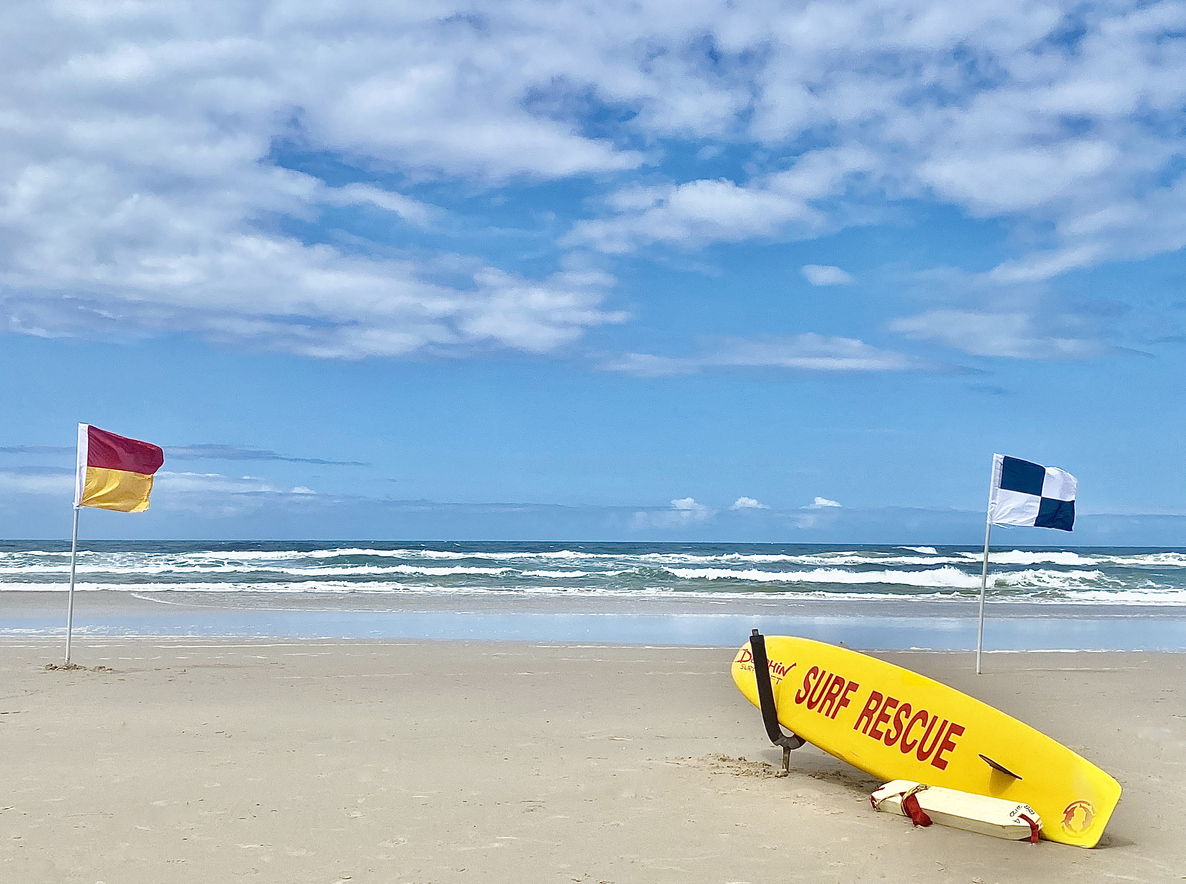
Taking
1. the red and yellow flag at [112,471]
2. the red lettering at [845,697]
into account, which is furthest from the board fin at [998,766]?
the red and yellow flag at [112,471]

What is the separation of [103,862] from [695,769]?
3547 millimetres

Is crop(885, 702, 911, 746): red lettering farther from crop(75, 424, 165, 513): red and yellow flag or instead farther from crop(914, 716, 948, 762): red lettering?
crop(75, 424, 165, 513): red and yellow flag

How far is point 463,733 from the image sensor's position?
298 inches

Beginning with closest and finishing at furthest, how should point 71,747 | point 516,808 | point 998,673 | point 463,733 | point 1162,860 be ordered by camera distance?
point 1162,860
point 516,808
point 71,747
point 463,733
point 998,673

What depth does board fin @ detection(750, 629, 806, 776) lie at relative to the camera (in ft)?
20.1

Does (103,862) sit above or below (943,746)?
below

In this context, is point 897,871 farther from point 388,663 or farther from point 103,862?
point 388,663

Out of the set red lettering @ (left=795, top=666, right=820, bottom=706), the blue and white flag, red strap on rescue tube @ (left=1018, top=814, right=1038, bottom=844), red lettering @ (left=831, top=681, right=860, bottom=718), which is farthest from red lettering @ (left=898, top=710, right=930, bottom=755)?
the blue and white flag

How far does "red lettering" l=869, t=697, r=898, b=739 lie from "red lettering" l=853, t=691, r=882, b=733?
3cm

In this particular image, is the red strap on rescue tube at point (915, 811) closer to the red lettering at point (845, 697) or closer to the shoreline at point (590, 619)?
the red lettering at point (845, 697)

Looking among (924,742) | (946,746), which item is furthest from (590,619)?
(946,746)

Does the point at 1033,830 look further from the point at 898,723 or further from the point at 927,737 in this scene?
the point at 898,723

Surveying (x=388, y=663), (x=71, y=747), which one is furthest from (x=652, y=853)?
(x=388, y=663)

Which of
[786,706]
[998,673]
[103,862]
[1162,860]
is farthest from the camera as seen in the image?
[998,673]
